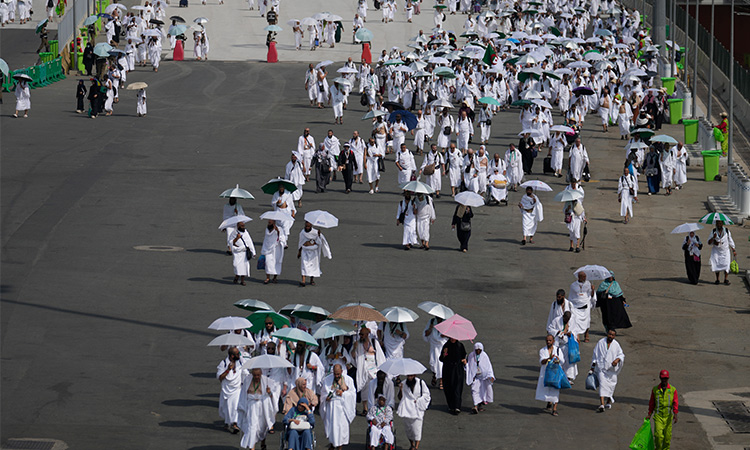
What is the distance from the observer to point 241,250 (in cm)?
2358

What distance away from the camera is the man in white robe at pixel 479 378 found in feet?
58.5

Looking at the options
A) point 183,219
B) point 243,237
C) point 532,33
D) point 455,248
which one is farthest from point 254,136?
point 532,33

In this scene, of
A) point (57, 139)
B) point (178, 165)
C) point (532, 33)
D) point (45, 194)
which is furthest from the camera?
point (532, 33)

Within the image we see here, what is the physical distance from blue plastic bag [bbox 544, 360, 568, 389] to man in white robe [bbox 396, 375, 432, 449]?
7.22 feet

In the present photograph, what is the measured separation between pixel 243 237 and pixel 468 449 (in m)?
8.49

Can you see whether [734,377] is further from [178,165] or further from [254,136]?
[254,136]

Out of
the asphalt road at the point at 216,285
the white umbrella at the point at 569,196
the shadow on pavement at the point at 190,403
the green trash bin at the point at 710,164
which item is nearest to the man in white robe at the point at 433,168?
the asphalt road at the point at 216,285

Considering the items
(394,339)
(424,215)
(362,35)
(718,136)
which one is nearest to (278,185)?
(424,215)

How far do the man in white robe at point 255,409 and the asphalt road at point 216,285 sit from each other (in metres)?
0.65

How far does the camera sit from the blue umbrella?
117 ft

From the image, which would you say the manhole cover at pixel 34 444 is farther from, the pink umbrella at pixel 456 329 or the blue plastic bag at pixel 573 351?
the blue plastic bag at pixel 573 351

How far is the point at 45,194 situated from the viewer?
30734 millimetres

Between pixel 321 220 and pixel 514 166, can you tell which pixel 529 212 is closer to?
pixel 514 166

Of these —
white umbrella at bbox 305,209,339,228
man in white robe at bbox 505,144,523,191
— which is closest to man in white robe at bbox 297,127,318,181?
man in white robe at bbox 505,144,523,191
